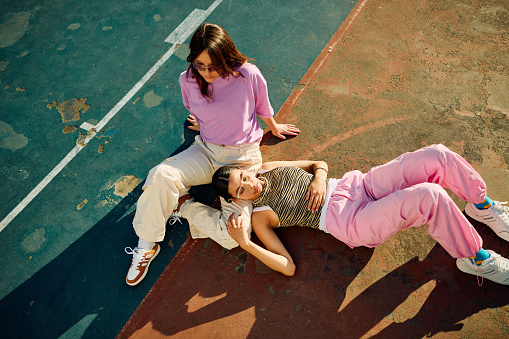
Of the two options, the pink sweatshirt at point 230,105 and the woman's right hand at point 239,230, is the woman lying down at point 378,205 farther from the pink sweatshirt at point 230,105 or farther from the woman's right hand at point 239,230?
the pink sweatshirt at point 230,105

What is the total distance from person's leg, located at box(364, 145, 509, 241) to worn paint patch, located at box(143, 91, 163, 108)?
3.02m

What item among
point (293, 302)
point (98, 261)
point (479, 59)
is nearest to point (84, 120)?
point (98, 261)

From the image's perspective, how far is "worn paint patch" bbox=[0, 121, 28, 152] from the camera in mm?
4222

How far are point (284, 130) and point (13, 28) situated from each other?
5.26m

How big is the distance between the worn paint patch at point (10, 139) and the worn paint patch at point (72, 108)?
590 mm

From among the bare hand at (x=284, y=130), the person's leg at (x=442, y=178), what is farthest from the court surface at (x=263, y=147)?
the person's leg at (x=442, y=178)

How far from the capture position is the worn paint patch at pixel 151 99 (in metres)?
4.39

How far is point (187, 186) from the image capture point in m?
3.26

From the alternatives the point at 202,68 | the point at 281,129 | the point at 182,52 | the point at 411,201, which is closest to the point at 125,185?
the point at 202,68

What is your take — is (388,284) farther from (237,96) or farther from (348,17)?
(348,17)

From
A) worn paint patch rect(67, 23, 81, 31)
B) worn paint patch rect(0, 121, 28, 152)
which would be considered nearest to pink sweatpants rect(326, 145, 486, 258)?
worn paint patch rect(0, 121, 28, 152)

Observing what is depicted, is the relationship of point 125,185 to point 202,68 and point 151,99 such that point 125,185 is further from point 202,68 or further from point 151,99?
point 202,68

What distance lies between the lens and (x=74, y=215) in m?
3.67

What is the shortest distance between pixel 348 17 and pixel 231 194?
375 centimetres
